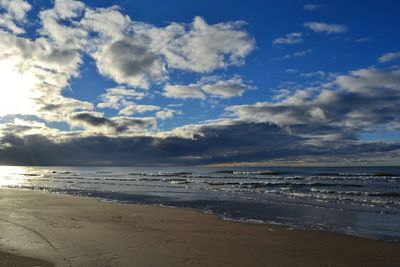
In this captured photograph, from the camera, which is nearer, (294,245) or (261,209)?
(294,245)

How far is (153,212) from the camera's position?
2117 cm

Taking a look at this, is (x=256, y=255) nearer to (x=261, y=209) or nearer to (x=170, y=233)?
(x=170, y=233)

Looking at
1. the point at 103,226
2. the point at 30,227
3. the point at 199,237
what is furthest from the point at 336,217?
the point at 30,227

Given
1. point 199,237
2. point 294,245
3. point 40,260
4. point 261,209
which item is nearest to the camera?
point 40,260

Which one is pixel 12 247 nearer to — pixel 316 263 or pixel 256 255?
pixel 256 255

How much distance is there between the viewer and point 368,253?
37.5ft

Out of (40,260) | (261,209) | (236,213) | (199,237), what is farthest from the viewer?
(261,209)

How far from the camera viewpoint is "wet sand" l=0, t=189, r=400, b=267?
10.1m

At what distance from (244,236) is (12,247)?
24.6 feet

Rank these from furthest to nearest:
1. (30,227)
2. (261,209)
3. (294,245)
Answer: (261,209) → (30,227) → (294,245)

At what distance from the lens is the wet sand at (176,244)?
33.0 ft

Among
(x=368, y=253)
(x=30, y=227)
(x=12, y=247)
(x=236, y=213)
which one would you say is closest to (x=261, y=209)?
(x=236, y=213)

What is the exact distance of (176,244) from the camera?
1216 cm

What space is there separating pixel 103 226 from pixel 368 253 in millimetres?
9885
